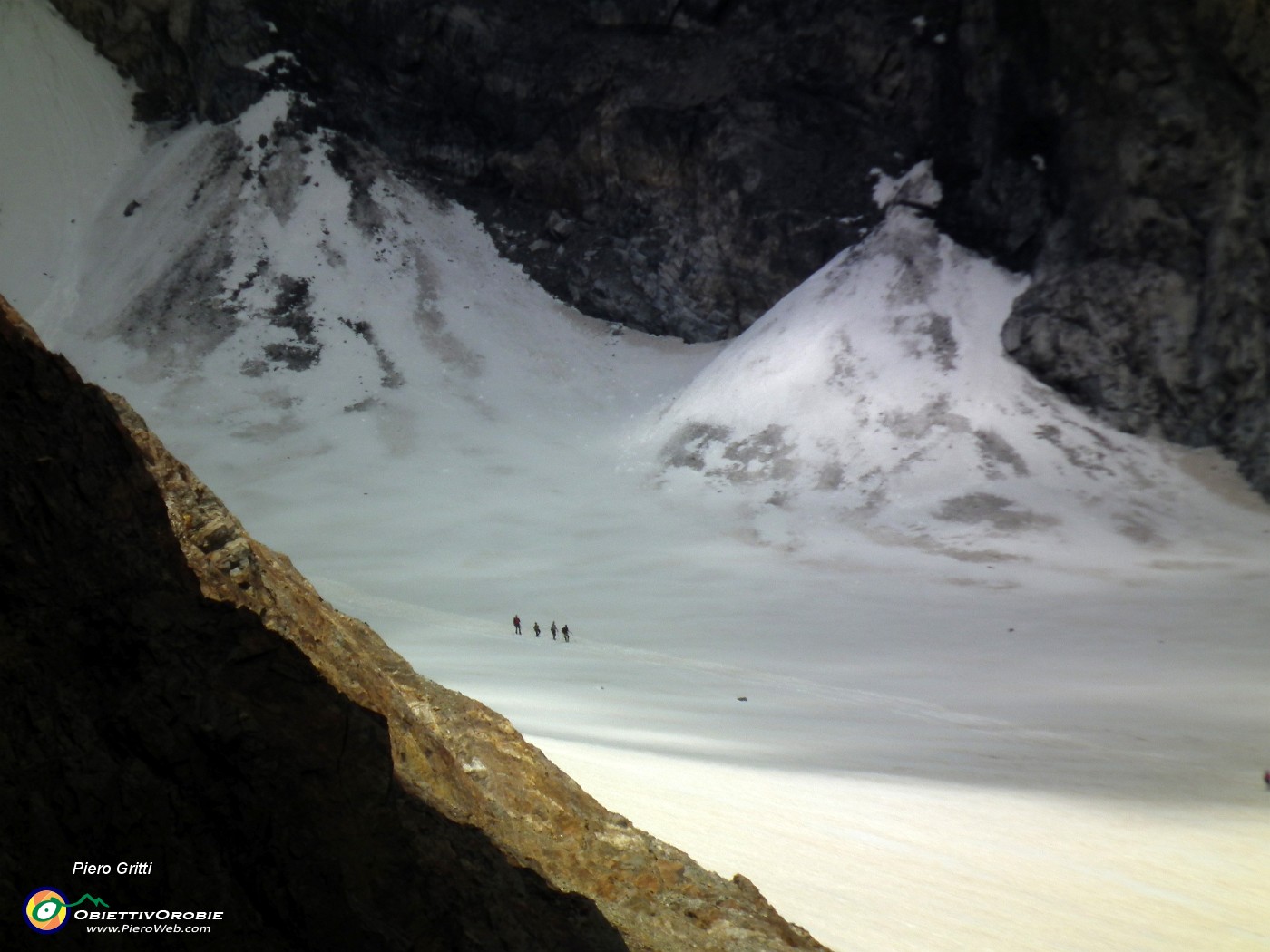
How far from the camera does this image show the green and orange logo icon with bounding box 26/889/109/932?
252 cm

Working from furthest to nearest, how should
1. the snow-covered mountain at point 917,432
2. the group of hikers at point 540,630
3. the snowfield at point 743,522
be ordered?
the snow-covered mountain at point 917,432
the group of hikers at point 540,630
the snowfield at point 743,522

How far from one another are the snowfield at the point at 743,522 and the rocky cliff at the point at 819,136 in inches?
63.4

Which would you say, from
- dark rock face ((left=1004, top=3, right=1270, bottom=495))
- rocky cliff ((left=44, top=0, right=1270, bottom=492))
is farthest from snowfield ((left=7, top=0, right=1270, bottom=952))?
rocky cliff ((left=44, top=0, right=1270, bottom=492))

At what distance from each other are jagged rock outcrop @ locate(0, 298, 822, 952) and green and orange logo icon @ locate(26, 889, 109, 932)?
34 mm

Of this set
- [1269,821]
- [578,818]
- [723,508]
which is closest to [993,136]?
[723,508]

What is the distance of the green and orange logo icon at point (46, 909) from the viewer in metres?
2.52

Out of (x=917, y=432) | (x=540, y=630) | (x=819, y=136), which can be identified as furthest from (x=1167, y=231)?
(x=540, y=630)

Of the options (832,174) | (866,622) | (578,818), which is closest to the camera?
(578,818)

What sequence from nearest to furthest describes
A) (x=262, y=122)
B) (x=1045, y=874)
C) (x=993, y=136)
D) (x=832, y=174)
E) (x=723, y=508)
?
(x=1045, y=874) < (x=723, y=508) < (x=993, y=136) < (x=832, y=174) < (x=262, y=122)

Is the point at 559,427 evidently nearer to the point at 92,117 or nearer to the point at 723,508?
the point at 723,508

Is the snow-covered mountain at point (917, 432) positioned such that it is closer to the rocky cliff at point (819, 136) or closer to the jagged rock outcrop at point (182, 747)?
the rocky cliff at point (819, 136)

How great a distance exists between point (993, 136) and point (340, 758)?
40838 millimetres

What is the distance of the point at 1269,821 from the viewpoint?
10.6 meters

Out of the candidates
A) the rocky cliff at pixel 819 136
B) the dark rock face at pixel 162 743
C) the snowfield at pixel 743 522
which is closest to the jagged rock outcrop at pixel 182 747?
the dark rock face at pixel 162 743
